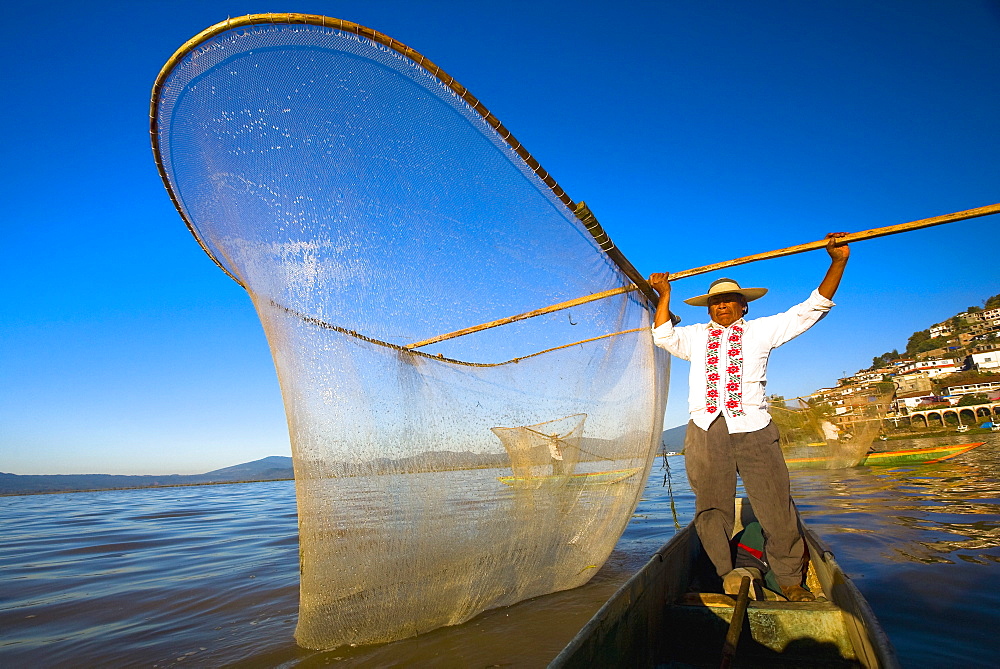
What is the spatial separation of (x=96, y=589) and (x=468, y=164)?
5291 millimetres

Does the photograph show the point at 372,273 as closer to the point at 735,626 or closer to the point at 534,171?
the point at 534,171

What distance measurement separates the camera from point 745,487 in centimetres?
242

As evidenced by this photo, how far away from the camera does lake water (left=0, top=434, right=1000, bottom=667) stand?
2717 mm

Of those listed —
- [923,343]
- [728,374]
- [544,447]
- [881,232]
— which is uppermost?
[923,343]

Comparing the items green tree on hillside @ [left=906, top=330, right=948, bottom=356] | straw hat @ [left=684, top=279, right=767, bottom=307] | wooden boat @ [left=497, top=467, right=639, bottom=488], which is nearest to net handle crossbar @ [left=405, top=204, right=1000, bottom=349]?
straw hat @ [left=684, top=279, right=767, bottom=307]

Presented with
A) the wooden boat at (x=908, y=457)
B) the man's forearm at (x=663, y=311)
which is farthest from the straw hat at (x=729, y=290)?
the wooden boat at (x=908, y=457)

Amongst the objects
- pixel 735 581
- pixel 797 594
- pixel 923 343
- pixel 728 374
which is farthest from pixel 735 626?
pixel 923 343

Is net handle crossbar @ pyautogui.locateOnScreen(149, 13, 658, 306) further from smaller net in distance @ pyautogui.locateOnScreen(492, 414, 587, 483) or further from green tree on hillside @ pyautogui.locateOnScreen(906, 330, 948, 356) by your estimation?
green tree on hillside @ pyautogui.locateOnScreen(906, 330, 948, 356)

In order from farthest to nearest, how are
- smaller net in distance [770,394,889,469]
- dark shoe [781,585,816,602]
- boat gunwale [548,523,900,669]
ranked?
smaller net in distance [770,394,889,469] < dark shoe [781,585,816,602] < boat gunwale [548,523,900,669]

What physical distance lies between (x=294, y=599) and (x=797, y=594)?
367 cm

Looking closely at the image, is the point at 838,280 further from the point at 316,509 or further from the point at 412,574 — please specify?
the point at 316,509

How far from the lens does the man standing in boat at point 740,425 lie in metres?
2.39

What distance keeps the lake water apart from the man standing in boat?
2.90 feet

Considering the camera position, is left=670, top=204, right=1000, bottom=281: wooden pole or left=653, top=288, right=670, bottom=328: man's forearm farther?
left=653, top=288, right=670, bottom=328: man's forearm
